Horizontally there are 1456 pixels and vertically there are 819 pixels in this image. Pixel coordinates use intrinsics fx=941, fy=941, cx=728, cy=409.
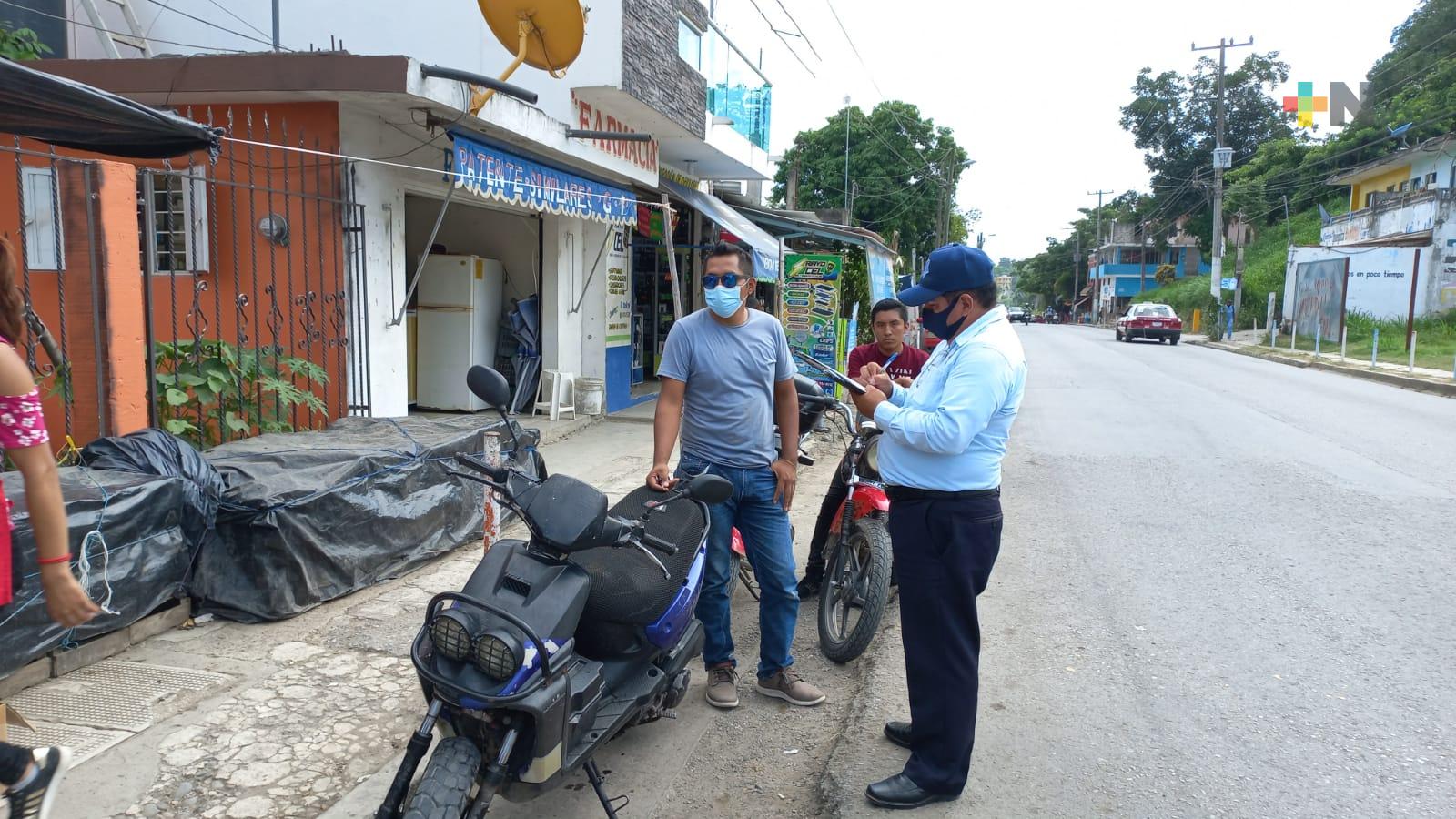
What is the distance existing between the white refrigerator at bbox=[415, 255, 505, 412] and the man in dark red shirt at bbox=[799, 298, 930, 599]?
6.02m

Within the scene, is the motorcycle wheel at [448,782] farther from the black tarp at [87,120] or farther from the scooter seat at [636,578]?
the black tarp at [87,120]

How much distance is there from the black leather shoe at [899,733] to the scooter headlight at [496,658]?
1685mm

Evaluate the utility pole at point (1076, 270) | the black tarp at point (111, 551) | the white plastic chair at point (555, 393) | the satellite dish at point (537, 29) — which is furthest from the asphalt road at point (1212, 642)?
the utility pole at point (1076, 270)

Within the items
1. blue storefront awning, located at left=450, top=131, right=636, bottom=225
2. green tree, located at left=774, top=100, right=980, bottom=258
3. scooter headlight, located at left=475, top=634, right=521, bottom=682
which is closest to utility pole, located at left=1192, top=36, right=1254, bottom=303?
green tree, located at left=774, top=100, right=980, bottom=258

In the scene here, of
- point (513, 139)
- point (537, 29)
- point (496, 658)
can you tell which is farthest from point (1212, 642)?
point (513, 139)

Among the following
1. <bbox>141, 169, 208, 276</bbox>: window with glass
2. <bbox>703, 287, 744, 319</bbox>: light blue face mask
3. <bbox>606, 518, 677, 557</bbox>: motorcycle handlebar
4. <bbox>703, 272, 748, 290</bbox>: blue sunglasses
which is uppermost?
<bbox>141, 169, 208, 276</bbox>: window with glass

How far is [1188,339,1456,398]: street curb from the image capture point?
53.1ft

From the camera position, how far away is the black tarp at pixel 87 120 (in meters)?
2.72

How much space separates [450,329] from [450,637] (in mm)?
8333

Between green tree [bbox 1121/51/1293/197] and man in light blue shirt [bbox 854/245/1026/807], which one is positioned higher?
green tree [bbox 1121/51/1293/197]

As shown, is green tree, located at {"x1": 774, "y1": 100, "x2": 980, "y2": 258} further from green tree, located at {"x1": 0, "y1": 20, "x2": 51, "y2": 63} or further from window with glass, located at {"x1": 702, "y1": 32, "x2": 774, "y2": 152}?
green tree, located at {"x1": 0, "y1": 20, "x2": 51, "y2": 63}

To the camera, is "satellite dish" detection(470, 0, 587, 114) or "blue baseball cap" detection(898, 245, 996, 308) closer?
"blue baseball cap" detection(898, 245, 996, 308)

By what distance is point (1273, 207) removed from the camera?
47031 mm

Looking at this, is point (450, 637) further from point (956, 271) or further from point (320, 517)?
point (320, 517)
